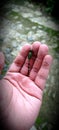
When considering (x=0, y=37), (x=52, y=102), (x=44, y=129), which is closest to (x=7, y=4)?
(x=0, y=37)

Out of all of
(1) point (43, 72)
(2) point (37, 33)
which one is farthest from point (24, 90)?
(2) point (37, 33)

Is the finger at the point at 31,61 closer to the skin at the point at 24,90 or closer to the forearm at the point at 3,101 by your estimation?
the skin at the point at 24,90

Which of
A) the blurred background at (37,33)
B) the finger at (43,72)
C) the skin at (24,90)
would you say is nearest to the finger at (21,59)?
the skin at (24,90)

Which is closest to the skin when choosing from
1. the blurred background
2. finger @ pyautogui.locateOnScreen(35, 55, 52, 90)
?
finger @ pyautogui.locateOnScreen(35, 55, 52, 90)

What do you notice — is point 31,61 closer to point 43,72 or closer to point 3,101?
point 43,72

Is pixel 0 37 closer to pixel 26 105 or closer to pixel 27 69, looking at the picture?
pixel 27 69

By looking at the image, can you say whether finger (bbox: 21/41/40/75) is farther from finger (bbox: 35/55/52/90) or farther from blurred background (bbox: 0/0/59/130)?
blurred background (bbox: 0/0/59/130)
